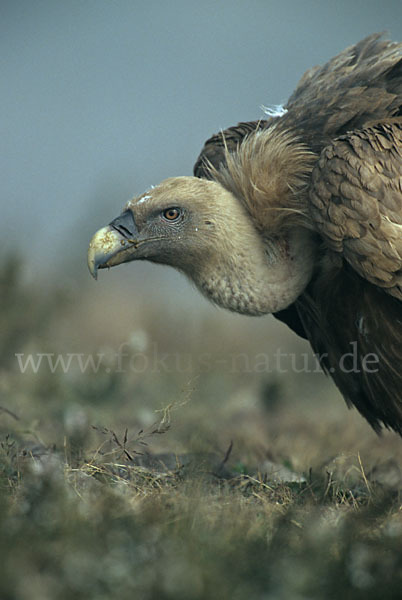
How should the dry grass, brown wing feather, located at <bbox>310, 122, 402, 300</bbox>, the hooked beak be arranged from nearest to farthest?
the dry grass, brown wing feather, located at <bbox>310, 122, 402, 300</bbox>, the hooked beak

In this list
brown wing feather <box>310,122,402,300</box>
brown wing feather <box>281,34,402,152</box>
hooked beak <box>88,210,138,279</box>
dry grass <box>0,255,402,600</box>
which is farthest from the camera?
brown wing feather <box>281,34,402,152</box>

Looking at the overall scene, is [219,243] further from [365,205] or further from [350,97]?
[350,97]

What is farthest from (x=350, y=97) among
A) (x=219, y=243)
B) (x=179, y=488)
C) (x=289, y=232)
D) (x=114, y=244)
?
(x=179, y=488)

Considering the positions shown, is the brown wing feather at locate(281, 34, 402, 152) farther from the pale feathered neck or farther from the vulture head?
the vulture head

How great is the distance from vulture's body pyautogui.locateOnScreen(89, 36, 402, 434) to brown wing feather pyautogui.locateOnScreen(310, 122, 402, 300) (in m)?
0.04

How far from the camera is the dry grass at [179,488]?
7.87ft

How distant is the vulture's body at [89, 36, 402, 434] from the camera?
4109 mm

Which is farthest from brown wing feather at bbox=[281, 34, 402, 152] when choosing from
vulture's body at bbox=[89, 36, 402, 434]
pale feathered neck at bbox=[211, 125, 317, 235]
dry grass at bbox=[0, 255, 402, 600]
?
dry grass at bbox=[0, 255, 402, 600]

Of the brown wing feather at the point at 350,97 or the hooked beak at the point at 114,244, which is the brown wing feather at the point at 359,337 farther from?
the hooked beak at the point at 114,244

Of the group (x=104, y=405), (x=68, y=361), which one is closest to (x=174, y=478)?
(x=104, y=405)

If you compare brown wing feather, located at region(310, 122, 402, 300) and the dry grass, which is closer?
the dry grass

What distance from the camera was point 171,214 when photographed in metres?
4.35

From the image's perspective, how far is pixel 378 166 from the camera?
151 inches

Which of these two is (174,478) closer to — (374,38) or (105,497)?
(105,497)
